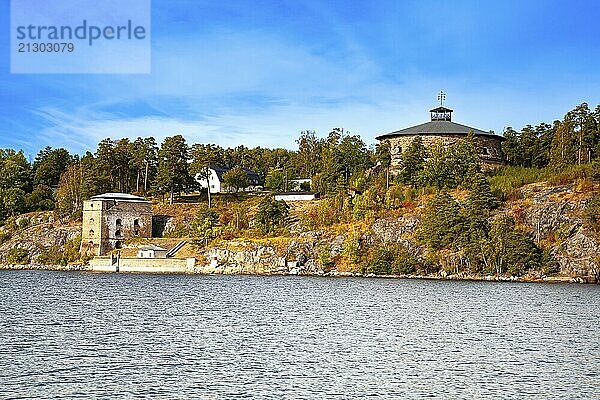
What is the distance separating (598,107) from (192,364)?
69342 mm

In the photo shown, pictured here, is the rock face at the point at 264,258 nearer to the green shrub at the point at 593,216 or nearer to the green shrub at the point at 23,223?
the green shrub at the point at 593,216

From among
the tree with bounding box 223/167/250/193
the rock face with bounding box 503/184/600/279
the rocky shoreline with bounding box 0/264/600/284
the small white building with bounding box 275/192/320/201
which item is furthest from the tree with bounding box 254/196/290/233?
the rock face with bounding box 503/184/600/279

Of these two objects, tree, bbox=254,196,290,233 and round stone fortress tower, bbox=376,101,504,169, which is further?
round stone fortress tower, bbox=376,101,504,169

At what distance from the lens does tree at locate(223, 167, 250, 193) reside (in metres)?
97.6

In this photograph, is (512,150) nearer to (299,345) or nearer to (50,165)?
(50,165)

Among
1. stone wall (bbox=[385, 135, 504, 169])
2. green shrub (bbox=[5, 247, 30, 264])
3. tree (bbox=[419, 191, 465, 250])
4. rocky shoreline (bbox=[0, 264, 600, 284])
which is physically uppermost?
stone wall (bbox=[385, 135, 504, 169])

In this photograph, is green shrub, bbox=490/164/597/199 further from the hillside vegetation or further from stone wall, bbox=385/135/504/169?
stone wall, bbox=385/135/504/169

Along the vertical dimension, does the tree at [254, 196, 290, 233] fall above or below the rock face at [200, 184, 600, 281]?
above

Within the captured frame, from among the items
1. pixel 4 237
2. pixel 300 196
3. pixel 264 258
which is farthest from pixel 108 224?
pixel 300 196

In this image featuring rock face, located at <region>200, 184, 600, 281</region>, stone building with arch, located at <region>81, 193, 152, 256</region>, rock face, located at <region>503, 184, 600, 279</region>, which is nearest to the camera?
rock face, located at <region>503, 184, 600, 279</region>

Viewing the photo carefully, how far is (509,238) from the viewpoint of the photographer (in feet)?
209

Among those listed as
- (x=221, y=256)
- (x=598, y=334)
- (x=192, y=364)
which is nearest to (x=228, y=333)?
(x=192, y=364)

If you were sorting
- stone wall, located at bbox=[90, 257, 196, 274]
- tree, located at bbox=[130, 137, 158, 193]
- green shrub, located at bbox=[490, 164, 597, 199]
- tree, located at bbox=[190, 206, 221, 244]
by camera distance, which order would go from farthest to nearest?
1. tree, located at bbox=[130, 137, 158, 193]
2. tree, located at bbox=[190, 206, 221, 244]
3. stone wall, located at bbox=[90, 257, 196, 274]
4. green shrub, located at bbox=[490, 164, 597, 199]

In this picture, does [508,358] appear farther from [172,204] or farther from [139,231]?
[172,204]
